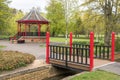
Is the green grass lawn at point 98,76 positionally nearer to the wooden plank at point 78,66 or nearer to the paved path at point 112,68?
the paved path at point 112,68

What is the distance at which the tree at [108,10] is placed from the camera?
17141 mm

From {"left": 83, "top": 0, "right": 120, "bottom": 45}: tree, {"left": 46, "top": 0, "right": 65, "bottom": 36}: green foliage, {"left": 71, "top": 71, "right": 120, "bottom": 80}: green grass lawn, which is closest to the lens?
{"left": 71, "top": 71, "right": 120, "bottom": 80}: green grass lawn

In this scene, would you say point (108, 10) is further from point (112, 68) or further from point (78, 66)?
point (78, 66)

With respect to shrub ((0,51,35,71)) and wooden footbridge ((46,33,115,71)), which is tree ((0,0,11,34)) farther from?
shrub ((0,51,35,71))

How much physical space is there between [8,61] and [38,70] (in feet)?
4.92

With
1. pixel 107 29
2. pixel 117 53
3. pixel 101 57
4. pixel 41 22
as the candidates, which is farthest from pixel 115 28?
pixel 41 22

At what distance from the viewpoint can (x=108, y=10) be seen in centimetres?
1748

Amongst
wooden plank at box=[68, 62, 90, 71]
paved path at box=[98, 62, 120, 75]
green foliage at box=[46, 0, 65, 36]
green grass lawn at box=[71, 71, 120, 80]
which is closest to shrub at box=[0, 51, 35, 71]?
wooden plank at box=[68, 62, 90, 71]

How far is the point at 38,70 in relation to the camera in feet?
31.5

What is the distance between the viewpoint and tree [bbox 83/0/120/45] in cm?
1714

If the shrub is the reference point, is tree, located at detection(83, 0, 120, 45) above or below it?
above

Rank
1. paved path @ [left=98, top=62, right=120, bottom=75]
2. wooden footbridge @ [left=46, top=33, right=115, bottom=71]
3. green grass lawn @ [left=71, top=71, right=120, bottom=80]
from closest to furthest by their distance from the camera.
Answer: green grass lawn @ [left=71, top=71, right=120, bottom=80] < paved path @ [left=98, top=62, right=120, bottom=75] < wooden footbridge @ [left=46, top=33, right=115, bottom=71]

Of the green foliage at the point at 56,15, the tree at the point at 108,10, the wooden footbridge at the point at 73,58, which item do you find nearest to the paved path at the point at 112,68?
the wooden footbridge at the point at 73,58

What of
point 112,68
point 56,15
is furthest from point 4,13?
point 112,68
